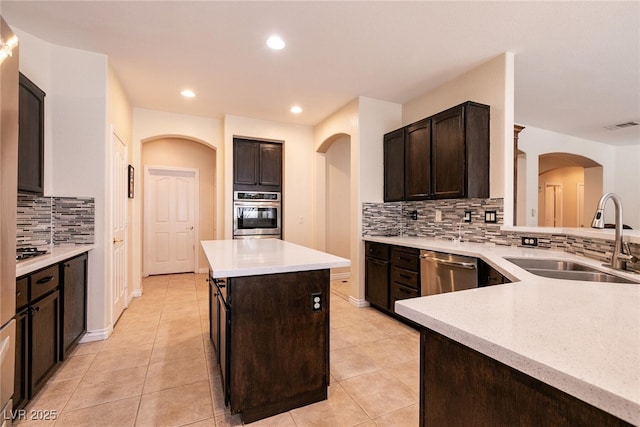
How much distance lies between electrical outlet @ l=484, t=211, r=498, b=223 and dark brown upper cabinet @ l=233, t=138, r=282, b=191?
3129mm

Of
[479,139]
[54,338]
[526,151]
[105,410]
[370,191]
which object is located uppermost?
[526,151]

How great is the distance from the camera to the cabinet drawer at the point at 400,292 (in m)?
3.02

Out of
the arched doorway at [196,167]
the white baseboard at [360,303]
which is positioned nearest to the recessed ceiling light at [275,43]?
the white baseboard at [360,303]

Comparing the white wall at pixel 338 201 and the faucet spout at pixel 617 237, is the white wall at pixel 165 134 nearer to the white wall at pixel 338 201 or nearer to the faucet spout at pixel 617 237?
the white wall at pixel 338 201

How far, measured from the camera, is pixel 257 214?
15.6 ft

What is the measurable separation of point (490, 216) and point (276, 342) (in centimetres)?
241

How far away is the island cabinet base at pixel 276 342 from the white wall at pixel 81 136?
6.09ft

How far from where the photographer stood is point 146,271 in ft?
17.9

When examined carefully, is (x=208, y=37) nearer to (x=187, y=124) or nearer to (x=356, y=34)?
(x=356, y=34)

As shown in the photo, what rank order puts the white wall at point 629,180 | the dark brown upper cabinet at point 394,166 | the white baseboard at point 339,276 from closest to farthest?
the dark brown upper cabinet at point 394,166 → the white baseboard at point 339,276 → the white wall at point 629,180

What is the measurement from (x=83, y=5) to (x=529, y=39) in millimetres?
3553

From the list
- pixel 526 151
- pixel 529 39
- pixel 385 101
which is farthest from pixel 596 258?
pixel 526 151

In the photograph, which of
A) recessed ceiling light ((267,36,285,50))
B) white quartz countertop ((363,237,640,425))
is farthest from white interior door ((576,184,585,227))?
recessed ceiling light ((267,36,285,50))

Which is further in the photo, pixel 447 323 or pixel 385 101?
pixel 385 101
